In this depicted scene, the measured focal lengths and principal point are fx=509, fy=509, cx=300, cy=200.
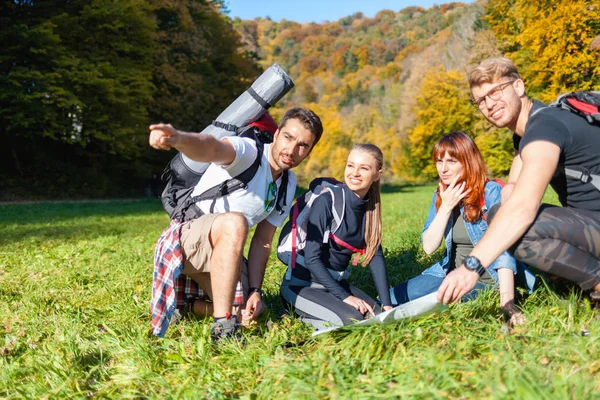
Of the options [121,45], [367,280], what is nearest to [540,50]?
[121,45]

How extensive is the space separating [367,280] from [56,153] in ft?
81.5

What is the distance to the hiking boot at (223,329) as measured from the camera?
120 inches

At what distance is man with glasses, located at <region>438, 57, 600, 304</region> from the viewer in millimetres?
2590

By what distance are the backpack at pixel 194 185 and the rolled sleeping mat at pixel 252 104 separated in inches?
1.6

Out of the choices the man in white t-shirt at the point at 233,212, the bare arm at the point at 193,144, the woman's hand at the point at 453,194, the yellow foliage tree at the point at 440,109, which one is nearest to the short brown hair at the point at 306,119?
the man in white t-shirt at the point at 233,212

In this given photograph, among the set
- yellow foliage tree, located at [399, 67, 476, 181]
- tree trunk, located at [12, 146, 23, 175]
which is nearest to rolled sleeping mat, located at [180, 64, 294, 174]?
tree trunk, located at [12, 146, 23, 175]

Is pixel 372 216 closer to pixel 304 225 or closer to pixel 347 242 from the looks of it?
pixel 347 242

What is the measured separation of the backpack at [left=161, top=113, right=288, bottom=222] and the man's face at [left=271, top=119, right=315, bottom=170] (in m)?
0.12

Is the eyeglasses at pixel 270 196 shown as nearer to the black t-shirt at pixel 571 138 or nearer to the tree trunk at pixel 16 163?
the black t-shirt at pixel 571 138

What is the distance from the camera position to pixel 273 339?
3.06 m

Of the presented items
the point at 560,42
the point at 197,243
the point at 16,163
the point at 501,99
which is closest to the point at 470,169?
the point at 501,99

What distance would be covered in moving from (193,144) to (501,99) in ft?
6.25

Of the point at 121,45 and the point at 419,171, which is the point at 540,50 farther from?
the point at 419,171

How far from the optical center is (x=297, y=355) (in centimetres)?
281
